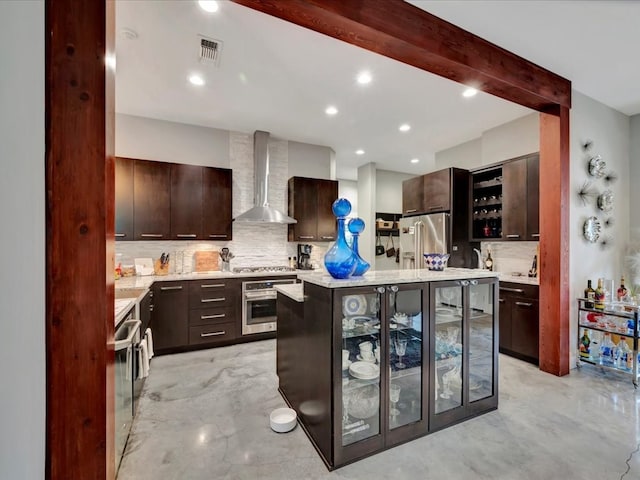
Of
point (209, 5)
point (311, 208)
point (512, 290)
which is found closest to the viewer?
point (209, 5)

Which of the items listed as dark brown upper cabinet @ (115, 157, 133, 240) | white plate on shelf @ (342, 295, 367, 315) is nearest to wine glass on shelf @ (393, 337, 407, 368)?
white plate on shelf @ (342, 295, 367, 315)

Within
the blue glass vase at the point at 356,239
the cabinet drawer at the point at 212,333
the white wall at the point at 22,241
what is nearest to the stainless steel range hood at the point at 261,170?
the cabinet drawer at the point at 212,333

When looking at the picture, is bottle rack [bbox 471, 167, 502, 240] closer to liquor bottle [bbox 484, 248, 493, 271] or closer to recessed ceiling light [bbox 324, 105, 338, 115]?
liquor bottle [bbox 484, 248, 493, 271]

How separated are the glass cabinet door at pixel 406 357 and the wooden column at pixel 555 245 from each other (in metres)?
1.97

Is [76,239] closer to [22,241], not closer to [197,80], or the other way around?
[22,241]

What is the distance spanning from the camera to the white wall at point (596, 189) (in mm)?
3121

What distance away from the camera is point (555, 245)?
297 centimetres

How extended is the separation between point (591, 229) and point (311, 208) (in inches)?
140

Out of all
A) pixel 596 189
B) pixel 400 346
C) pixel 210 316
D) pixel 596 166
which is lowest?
pixel 210 316

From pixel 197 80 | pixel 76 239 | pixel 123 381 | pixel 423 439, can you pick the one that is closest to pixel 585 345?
pixel 423 439

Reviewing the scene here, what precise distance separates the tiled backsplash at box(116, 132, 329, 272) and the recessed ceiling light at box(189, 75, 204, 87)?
1.39 meters

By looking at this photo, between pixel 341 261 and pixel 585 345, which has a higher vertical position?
pixel 341 261

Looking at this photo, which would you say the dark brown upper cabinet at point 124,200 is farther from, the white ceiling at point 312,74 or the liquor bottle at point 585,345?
the liquor bottle at point 585,345

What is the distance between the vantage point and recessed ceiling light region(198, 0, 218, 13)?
1.94 metres
